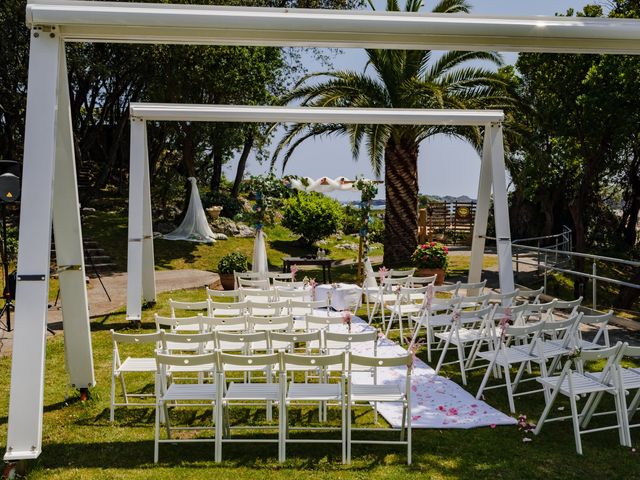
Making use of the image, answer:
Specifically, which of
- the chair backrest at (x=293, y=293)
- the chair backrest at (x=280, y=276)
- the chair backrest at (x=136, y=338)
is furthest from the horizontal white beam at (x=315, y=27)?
the chair backrest at (x=280, y=276)

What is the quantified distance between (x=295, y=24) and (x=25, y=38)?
1701 centimetres

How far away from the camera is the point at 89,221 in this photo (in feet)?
70.4

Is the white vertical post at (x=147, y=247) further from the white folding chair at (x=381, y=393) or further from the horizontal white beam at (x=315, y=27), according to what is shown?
the white folding chair at (x=381, y=393)

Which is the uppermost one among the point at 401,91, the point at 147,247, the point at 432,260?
the point at 401,91

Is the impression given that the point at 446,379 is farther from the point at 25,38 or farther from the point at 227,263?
the point at 25,38

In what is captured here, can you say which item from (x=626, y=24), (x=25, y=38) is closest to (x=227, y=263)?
(x=626, y=24)

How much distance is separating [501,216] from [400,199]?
733cm

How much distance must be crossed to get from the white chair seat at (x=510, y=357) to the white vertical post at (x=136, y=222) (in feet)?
19.2

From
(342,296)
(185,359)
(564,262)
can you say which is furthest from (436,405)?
(564,262)

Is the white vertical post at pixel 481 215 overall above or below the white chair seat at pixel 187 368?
above

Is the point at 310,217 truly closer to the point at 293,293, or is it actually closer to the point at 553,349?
the point at 293,293

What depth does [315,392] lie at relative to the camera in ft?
16.3

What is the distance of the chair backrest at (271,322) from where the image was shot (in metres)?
6.48

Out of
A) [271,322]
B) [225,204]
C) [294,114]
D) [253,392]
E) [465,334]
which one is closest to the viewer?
[253,392]
